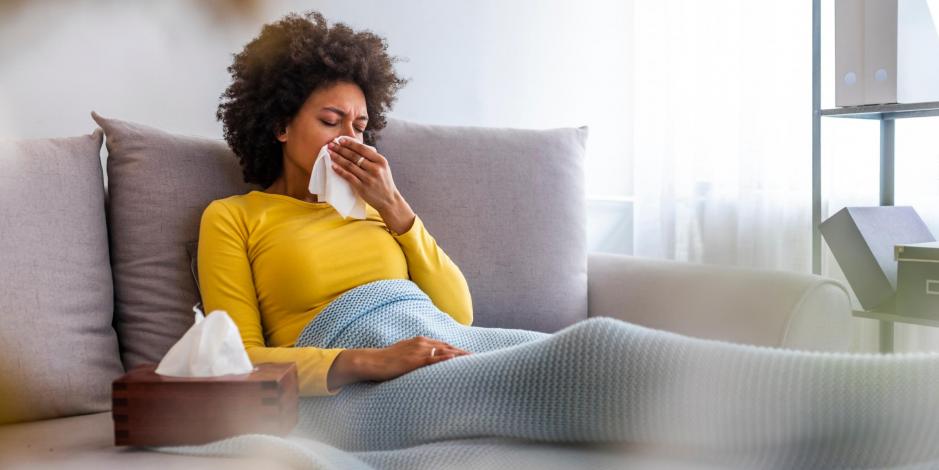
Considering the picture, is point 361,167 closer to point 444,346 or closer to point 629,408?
point 444,346

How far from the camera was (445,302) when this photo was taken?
31.8 inches

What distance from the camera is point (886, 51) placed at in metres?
Answer: 0.89

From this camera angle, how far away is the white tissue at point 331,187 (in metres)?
0.64

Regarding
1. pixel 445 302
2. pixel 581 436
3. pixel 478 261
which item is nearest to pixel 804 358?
pixel 581 436

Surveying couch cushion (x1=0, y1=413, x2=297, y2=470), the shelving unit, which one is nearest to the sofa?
couch cushion (x1=0, y1=413, x2=297, y2=470)

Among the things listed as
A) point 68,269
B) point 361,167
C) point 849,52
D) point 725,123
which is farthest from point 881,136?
point 68,269

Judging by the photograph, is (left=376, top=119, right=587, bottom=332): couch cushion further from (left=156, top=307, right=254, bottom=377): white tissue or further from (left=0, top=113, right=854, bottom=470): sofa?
(left=156, top=307, right=254, bottom=377): white tissue

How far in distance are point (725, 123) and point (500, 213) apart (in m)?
0.30

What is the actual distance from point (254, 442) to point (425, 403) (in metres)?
0.28

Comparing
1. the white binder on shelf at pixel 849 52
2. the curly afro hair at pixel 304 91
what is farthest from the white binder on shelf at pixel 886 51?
the curly afro hair at pixel 304 91

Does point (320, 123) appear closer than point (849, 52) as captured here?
Yes

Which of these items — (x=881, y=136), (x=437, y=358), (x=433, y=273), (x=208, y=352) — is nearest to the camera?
(x=208, y=352)

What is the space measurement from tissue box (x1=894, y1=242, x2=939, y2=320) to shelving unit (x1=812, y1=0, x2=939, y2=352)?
1cm

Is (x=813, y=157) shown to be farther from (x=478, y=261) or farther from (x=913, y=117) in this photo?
(x=478, y=261)
